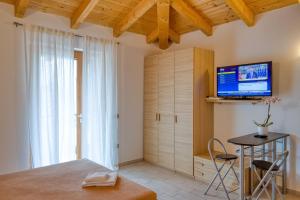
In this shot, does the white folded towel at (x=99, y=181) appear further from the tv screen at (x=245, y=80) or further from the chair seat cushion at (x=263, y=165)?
the tv screen at (x=245, y=80)

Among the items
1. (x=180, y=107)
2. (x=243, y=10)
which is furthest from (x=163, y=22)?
(x=180, y=107)

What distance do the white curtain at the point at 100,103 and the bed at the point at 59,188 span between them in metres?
1.58

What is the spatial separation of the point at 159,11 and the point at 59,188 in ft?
9.29

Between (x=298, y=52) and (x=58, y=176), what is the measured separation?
3.30m

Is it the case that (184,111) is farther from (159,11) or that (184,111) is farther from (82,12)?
(82,12)

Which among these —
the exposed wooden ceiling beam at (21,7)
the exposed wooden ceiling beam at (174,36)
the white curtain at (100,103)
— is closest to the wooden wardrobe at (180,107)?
the exposed wooden ceiling beam at (174,36)

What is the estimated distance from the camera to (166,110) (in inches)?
163

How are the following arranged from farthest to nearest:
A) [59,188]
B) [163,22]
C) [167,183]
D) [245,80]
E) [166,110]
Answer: [166,110], [163,22], [167,183], [245,80], [59,188]

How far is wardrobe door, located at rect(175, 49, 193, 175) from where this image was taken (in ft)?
12.2

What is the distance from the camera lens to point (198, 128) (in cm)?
375

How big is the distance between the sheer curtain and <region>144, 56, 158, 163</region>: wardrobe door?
149cm

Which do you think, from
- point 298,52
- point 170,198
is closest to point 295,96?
point 298,52

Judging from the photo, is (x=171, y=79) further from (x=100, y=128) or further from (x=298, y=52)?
(x=298, y=52)

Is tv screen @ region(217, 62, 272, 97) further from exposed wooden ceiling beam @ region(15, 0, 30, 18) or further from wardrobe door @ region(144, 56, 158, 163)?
exposed wooden ceiling beam @ region(15, 0, 30, 18)
